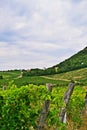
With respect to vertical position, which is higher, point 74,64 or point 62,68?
point 74,64

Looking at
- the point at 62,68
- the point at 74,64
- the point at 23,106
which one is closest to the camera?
the point at 23,106

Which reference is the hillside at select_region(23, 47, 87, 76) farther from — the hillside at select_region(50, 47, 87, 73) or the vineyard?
the vineyard

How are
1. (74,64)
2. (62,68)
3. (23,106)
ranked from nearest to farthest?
(23,106) → (62,68) → (74,64)

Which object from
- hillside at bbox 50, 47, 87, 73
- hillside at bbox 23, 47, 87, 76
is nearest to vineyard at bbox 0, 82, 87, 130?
hillside at bbox 23, 47, 87, 76

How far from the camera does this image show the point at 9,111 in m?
10.3

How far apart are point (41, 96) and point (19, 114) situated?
28.6 inches

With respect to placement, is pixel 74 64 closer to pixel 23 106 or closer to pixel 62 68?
pixel 62 68

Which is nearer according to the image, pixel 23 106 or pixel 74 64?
pixel 23 106

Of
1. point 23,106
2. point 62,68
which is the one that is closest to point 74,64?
point 62,68

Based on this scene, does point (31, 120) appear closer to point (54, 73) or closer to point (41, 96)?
point (41, 96)

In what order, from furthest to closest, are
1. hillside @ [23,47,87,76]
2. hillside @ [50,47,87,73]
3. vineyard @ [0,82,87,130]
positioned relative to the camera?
1. hillside @ [50,47,87,73]
2. hillside @ [23,47,87,76]
3. vineyard @ [0,82,87,130]

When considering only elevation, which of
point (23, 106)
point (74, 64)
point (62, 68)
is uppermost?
point (74, 64)

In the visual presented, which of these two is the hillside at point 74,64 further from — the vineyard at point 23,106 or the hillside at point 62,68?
the vineyard at point 23,106

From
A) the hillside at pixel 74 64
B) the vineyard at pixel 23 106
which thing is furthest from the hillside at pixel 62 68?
the vineyard at pixel 23 106
